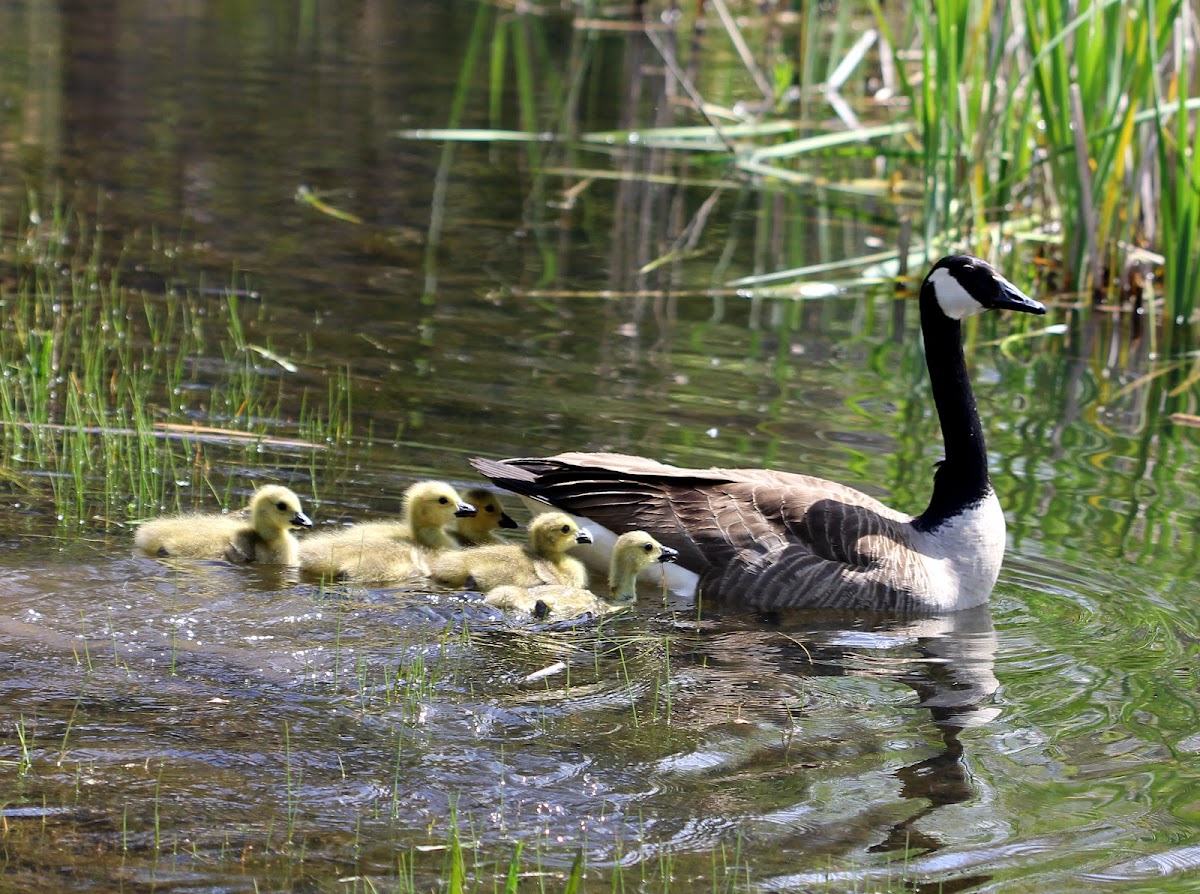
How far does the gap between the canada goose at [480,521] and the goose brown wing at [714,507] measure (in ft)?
0.65

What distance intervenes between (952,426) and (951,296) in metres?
0.63

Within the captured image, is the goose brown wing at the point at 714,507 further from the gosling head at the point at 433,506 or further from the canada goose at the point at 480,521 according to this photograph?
the gosling head at the point at 433,506

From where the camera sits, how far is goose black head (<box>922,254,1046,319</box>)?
775cm

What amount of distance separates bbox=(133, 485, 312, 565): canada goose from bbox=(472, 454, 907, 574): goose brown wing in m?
1.00

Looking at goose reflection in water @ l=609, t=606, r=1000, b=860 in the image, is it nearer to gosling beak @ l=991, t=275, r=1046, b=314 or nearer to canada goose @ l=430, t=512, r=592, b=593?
canada goose @ l=430, t=512, r=592, b=593

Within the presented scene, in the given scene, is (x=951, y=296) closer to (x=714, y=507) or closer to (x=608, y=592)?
(x=714, y=507)

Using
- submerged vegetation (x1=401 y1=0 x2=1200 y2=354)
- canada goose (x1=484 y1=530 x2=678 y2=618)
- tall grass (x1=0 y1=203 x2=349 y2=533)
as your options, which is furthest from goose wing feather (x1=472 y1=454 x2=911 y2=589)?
submerged vegetation (x1=401 y1=0 x2=1200 y2=354)

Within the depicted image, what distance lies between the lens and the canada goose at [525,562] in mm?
6859

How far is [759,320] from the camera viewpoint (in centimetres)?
1203

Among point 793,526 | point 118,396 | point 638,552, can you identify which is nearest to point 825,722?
point 638,552

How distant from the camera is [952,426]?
770 centimetres

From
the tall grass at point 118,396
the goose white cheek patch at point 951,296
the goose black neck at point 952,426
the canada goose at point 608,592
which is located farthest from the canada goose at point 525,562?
the goose white cheek patch at point 951,296

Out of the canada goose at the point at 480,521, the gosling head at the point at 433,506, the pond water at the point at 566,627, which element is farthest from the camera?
the canada goose at the point at 480,521

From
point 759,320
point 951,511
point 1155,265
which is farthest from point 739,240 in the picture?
point 951,511
